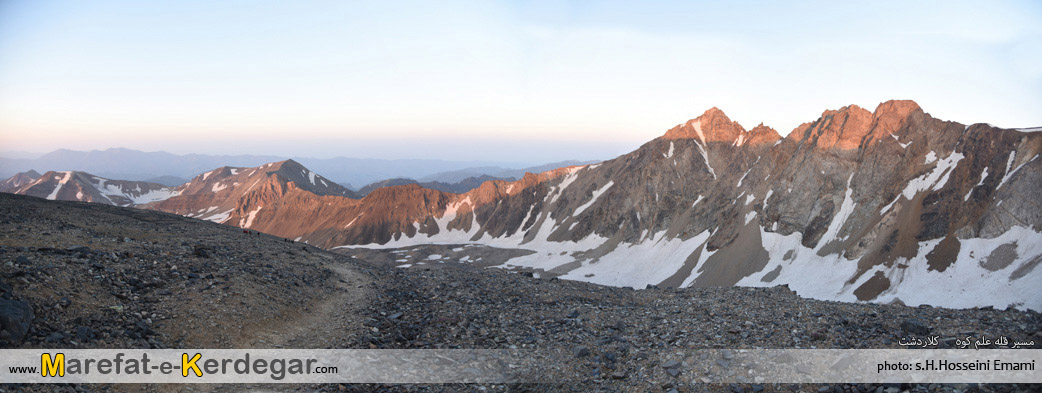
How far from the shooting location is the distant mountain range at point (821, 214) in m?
49.8

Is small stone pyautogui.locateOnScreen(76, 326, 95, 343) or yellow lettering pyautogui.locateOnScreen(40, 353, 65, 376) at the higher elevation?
small stone pyautogui.locateOnScreen(76, 326, 95, 343)

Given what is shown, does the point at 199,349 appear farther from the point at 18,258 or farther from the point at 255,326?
the point at 18,258

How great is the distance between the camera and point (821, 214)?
71.4m

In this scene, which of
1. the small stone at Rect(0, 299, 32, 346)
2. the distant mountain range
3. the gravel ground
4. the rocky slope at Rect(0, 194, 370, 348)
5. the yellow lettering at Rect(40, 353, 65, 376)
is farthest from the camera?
the distant mountain range

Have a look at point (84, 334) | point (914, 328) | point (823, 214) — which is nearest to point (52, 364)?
point (84, 334)

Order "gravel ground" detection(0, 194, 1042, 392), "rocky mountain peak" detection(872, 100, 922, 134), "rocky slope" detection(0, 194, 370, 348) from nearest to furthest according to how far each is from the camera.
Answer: "rocky slope" detection(0, 194, 370, 348) < "gravel ground" detection(0, 194, 1042, 392) < "rocky mountain peak" detection(872, 100, 922, 134)

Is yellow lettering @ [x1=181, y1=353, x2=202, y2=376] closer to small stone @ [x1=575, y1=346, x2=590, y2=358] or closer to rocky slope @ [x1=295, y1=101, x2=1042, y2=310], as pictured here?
small stone @ [x1=575, y1=346, x2=590, y2=358]

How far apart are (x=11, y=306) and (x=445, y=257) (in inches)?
4546

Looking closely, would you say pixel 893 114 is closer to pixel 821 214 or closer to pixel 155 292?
pixel 821 214

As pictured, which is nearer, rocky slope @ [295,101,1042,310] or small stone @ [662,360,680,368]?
small stone @ [662,360,680,368]

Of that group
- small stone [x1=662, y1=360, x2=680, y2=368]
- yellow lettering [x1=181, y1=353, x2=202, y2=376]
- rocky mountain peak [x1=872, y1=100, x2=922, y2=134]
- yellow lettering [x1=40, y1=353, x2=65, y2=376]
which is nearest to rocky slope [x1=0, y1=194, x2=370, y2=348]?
yellow lettering [x1=40, y1=353, x2=65, y2=376]

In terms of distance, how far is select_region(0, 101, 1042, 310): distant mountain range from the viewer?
49.8 m

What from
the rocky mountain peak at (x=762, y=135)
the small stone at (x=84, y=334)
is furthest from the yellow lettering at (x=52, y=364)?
the rocky mountain peak at (x=762, y=135)

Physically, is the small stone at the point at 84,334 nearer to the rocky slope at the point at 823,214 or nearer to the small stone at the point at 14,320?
the small stone at the point at 14,320
